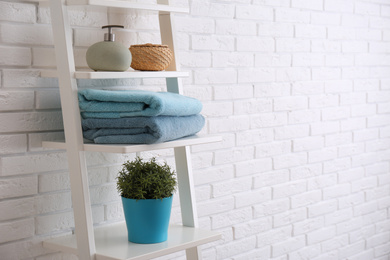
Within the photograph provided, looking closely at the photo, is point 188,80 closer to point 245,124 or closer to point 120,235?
point 245,124

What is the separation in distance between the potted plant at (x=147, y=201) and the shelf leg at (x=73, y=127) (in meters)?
0.13

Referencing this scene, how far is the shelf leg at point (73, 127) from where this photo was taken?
1.33 metres

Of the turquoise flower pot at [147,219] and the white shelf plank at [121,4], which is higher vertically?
the white shelf plank at [121,4]

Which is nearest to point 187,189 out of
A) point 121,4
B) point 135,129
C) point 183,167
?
point 183,167

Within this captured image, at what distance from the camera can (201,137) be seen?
4.91ft

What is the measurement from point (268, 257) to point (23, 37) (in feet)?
4.37

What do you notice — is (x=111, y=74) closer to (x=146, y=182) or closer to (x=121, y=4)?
(x=121, y=4)

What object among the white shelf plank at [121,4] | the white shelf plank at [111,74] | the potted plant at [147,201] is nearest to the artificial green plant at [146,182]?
the potted plant at [147,201]

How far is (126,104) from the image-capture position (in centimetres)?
136

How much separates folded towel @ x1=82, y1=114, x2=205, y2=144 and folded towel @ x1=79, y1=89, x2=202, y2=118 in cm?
2

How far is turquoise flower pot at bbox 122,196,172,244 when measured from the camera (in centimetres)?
142

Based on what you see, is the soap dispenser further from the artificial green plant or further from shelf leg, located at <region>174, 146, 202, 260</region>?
shelf leg, located at <region>174, 146, 202, 260</region>

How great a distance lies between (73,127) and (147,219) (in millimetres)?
315

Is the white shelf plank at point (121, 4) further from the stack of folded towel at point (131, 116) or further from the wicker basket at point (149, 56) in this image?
the stack of folded towel at point (131, 116)
